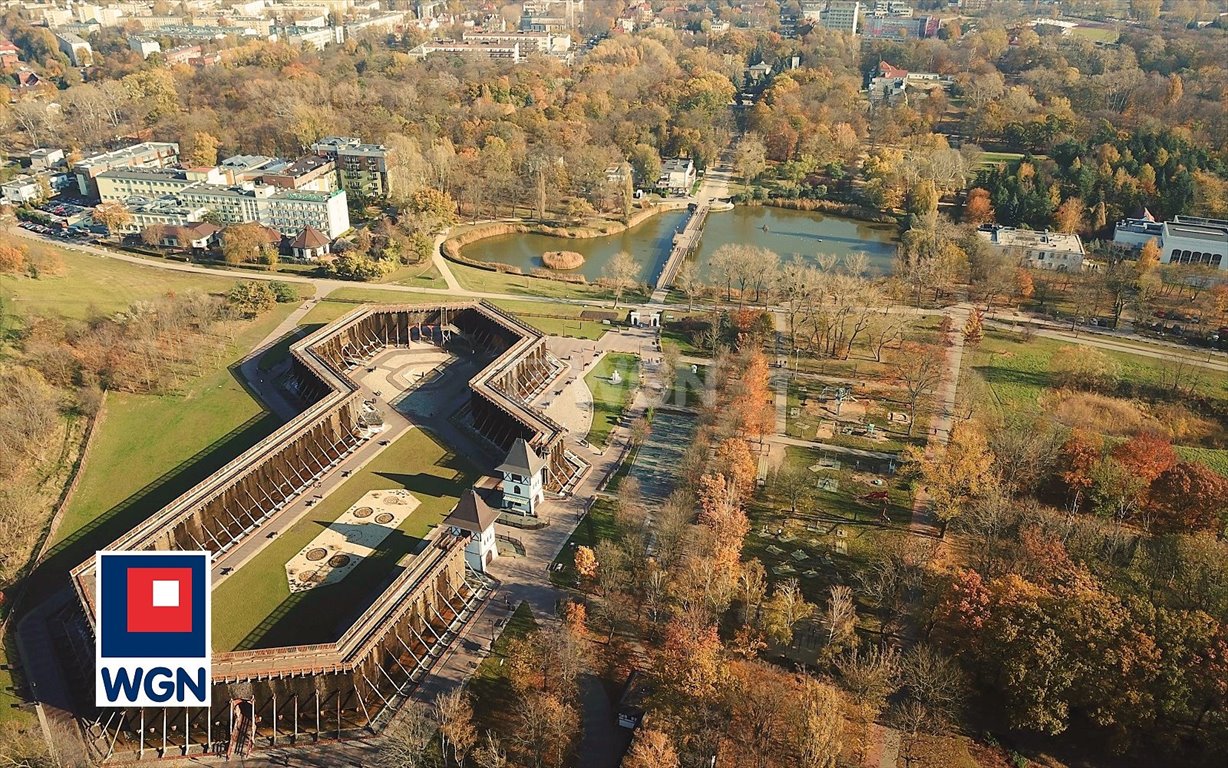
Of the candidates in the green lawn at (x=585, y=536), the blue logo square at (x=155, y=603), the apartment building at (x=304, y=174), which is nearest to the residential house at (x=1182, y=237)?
the green lawn at (x=585, y=536)

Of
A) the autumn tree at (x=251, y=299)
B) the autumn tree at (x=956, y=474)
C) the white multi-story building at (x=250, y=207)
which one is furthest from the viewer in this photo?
the white multi-story building at (x=250, y=207)

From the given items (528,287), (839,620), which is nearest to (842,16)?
(528,287)

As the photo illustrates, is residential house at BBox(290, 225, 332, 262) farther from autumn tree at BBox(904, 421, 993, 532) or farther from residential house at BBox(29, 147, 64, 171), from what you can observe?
autumn tree at BBox(904, 421, 993, 532)

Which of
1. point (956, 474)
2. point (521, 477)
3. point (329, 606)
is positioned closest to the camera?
point (329, 606)

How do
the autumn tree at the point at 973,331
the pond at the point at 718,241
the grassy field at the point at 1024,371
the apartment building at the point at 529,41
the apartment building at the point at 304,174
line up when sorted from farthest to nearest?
1. the apartment building at the point at 529,41
2. the apartment building at the point at 304,174
3. the pond at the point at 718,241
4. the autumn tree at the point at 973,331
5. the grassy field at the point at 1024,371

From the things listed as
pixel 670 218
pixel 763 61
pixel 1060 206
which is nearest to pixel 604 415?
pixel 670 218

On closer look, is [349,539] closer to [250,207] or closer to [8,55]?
[250,207]

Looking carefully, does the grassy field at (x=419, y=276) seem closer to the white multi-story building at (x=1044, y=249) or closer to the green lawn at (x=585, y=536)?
the green lawn at (x=585, y=536)
